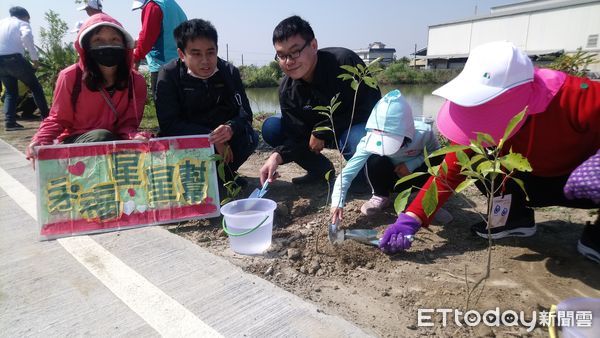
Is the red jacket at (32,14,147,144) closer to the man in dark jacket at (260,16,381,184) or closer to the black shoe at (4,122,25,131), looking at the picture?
the man in dark jacket at (260,16,381,184)

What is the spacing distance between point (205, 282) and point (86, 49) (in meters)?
1.85

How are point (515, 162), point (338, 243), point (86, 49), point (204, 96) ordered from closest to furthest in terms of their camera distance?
point (515, 162) → point (338, 243) → point (86, 49) → point (204, 96)

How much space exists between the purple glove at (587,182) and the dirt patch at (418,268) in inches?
15.7

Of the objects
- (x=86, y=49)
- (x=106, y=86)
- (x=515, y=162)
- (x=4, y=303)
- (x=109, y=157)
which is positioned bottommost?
(x=4, y=303)

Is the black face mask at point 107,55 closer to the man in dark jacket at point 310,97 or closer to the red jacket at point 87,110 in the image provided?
the red jacket at point 87,110

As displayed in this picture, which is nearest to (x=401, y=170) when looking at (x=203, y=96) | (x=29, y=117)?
(x=203, y=96)

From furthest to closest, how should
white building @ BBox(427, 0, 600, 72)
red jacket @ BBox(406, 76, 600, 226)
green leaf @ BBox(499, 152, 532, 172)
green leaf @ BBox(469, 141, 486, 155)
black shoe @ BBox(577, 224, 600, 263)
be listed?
white building @ BBox(427, 0, 600, 72), black shoe @ BBox(577, 224, 600, 263), red jacket @ BBox(406, 76, 600, 226), green leaf @ BBox(469, 141, 486, 155), green leaf @ BBox(499, 152, 532, 172)

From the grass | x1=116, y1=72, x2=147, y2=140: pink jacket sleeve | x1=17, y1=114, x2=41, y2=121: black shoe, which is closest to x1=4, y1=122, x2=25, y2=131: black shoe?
x1=17, y1=114, x2=41, y2=121: black shoe

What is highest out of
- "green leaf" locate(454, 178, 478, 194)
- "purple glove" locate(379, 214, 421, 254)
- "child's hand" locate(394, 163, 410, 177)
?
"green leaf" locate(454, 178, 478, 194)

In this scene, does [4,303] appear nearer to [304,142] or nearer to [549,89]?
[304,142]

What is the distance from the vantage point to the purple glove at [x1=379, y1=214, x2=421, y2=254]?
1.86 m

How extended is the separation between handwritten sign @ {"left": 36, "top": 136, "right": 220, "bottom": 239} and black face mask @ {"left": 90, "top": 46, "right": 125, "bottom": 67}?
59cm

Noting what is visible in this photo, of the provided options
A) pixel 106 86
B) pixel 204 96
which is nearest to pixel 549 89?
pixel 204 96

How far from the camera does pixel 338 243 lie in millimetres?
1990
